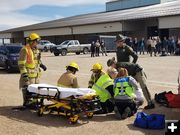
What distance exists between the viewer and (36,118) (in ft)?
28.9

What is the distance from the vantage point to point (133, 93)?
9.13 m

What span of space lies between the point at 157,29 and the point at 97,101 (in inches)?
1582

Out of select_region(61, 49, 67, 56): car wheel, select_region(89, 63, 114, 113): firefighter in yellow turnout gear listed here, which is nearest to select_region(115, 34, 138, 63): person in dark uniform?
select_region(89, 63, 114, 113): firefighter in yellow turnout gear

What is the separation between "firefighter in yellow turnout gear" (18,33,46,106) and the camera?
9.57 m

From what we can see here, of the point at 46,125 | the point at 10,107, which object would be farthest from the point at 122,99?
the point at 10,107

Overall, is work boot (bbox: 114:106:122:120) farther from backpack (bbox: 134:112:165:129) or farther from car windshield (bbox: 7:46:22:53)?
car windshield (bbox: 7:46:22:53)

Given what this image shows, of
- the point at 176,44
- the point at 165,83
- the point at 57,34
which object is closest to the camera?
the point at 165,83

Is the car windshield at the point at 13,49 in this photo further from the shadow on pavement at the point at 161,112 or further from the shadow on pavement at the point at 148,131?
the shadow on pavement at the point at 148,131

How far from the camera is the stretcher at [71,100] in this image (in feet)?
27.3

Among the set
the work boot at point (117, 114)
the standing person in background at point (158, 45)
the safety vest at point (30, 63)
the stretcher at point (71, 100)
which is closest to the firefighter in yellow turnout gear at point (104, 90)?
the work boot at point (117, 114)

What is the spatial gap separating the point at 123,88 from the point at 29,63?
100 inches

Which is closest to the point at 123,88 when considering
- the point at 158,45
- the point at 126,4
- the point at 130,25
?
the point at 158,45

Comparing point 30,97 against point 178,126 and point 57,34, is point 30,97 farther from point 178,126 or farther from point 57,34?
point 57,34

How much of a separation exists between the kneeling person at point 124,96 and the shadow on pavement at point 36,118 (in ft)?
2.88
